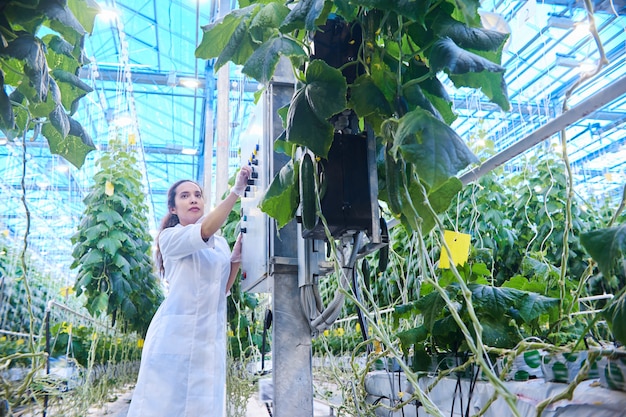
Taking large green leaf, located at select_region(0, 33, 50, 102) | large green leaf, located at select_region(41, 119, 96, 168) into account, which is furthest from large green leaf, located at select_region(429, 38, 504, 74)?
large green leaf, located at select_region(41, 119, 96, 168)

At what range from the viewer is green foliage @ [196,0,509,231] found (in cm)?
70

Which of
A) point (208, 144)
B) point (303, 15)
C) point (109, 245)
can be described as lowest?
point (303, 15)

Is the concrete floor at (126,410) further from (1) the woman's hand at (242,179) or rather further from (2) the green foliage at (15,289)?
(1) the woman's hand at (242,179)

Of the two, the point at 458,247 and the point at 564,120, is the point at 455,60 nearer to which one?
the point at 564,120

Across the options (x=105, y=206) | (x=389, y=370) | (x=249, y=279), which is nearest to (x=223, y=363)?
(x=249, y=279)

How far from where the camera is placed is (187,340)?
1.79 metres

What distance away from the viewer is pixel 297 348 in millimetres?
1283

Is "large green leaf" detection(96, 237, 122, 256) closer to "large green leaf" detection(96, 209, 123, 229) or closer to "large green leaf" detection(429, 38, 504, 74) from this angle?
"large green leaf" detection(96, 209, 123, 229)

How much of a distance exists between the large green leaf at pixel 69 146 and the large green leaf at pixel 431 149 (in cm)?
72

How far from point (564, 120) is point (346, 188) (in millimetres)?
392

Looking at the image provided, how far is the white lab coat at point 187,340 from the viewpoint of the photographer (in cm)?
173

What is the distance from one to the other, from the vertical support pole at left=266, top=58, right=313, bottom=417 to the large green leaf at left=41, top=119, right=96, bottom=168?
0.48 metres

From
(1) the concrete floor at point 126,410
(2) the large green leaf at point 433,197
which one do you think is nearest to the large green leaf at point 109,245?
(1) the concrete floor at point 126,410

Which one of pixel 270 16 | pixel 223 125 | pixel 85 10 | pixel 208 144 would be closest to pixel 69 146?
pixel 85 10
